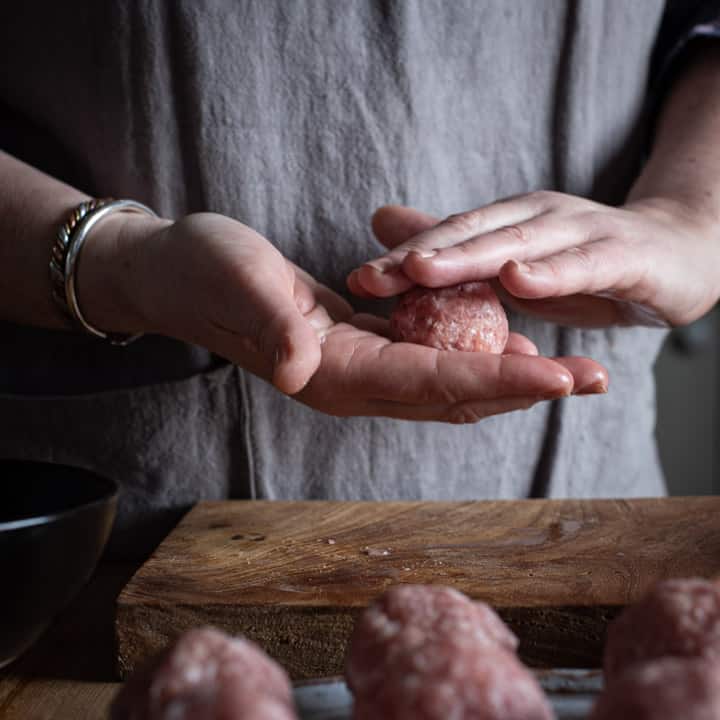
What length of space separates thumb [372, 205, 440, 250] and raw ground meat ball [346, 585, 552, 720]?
629 mm

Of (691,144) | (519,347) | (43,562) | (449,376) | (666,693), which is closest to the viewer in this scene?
(666,693)

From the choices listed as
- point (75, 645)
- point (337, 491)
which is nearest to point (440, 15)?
point (337, 491)

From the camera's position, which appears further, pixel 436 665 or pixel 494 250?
pixel 494 250

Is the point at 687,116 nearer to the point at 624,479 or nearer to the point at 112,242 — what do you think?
the point at 624,479

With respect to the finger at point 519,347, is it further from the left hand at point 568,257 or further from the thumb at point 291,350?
the thumb at point 291,350

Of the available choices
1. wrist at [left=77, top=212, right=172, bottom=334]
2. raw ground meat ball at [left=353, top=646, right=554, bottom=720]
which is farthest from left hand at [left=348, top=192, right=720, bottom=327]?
raw ground meat ball at [left=353, top=646, right=554, bottom=720]

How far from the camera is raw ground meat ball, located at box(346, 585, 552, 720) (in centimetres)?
39

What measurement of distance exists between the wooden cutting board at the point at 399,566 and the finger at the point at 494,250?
27cm

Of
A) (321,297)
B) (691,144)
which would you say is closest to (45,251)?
(321,297)

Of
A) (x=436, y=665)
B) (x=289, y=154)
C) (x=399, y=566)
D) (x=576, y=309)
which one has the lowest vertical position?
(x=399, y=566)

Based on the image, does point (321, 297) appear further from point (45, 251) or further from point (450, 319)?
point (45, 251)

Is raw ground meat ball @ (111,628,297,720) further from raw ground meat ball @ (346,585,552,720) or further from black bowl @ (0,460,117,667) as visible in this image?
black bowl @ (0,460,117,667)

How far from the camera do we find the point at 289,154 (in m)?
1.08

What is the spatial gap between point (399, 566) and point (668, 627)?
408 millimetres
